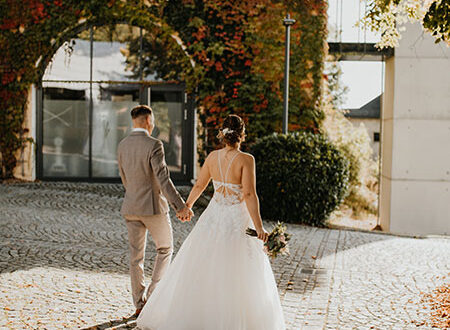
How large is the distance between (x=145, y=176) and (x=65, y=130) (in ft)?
38.0

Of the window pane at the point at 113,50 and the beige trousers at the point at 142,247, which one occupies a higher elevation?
the window pane at the point at 113,50

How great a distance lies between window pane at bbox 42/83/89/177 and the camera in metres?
16.0

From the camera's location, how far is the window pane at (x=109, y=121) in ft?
52.5

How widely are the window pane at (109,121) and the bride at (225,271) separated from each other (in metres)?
11.5

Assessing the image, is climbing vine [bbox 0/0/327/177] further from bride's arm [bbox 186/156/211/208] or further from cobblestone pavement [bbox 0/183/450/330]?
bride's arm [bbox 186/156/211/208]

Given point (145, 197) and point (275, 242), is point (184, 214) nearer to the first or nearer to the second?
point (145, 197)

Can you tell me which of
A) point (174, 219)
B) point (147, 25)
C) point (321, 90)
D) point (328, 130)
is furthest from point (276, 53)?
point (174, 219)

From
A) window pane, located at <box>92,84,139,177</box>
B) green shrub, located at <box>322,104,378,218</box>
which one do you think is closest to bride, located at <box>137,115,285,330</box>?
green shrub, located at <box>322,104,378,218</box>

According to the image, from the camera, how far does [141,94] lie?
52.5 ft

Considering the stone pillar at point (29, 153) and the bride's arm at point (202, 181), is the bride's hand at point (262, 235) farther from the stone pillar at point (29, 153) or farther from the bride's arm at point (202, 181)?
the stone pillar at point (29, 153)

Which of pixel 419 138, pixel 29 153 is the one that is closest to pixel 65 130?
pixel 29 153

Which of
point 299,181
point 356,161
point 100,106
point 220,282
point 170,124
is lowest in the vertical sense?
point 220,282

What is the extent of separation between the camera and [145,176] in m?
5.15

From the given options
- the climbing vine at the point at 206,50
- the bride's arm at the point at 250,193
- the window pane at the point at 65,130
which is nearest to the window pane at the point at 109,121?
the window pane at the point at 65,130
